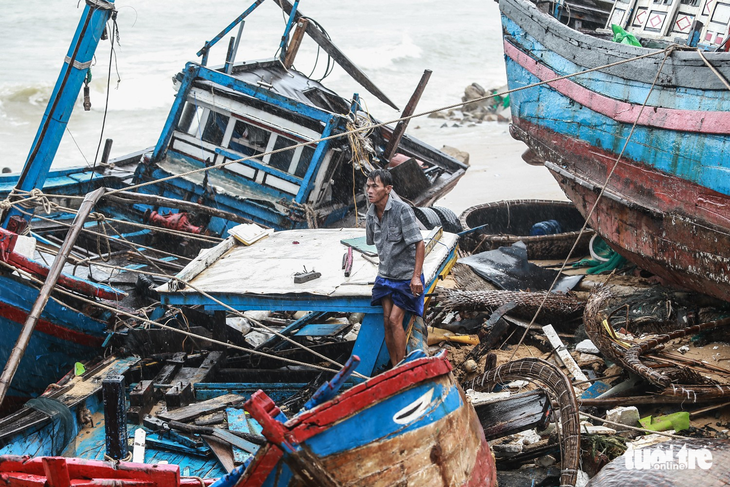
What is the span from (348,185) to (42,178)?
4295mm

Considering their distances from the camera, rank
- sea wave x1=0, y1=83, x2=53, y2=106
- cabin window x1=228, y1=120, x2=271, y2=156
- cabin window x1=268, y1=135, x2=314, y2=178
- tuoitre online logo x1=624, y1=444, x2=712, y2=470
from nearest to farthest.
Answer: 1. tuoitre online logo x1=624, y1=444, x2=712, y2=470
2. cabin window x1=268, y1=135, x2=314, y2=178
3. cabin window x1=228, y1=120, x2=271, y2=156
4. sea wave x1=0, y1=83, x2=53, y2=106

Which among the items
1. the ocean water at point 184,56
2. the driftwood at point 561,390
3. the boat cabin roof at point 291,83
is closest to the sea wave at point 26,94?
the ocean water at point 184,56

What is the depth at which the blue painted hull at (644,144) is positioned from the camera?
561 centimetres

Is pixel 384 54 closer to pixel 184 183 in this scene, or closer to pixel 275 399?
pixel 184 183

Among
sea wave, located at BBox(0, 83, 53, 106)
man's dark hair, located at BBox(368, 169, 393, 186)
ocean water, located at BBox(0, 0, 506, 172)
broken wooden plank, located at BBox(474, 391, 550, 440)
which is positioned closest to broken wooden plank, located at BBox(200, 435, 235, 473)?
broken wooden plank, located at BBox(474, 391, 550, 440)

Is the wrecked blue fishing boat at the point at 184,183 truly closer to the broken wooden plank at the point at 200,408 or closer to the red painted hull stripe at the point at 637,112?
the broken wooden plank at the point at 200,408

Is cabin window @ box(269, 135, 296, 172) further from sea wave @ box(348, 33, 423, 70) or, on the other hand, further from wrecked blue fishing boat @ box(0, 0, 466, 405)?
sea wave @ box(348, 33, 423, 70)

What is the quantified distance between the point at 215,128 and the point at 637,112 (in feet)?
17.0

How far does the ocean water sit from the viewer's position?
910 inches

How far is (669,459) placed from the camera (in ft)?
11.8

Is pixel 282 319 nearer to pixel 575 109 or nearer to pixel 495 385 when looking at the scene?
pixel 495 385

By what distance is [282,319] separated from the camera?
21.1 feet

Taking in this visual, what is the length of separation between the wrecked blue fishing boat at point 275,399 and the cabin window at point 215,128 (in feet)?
9.58

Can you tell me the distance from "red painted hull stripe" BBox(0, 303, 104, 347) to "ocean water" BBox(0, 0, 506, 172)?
1571 cm
